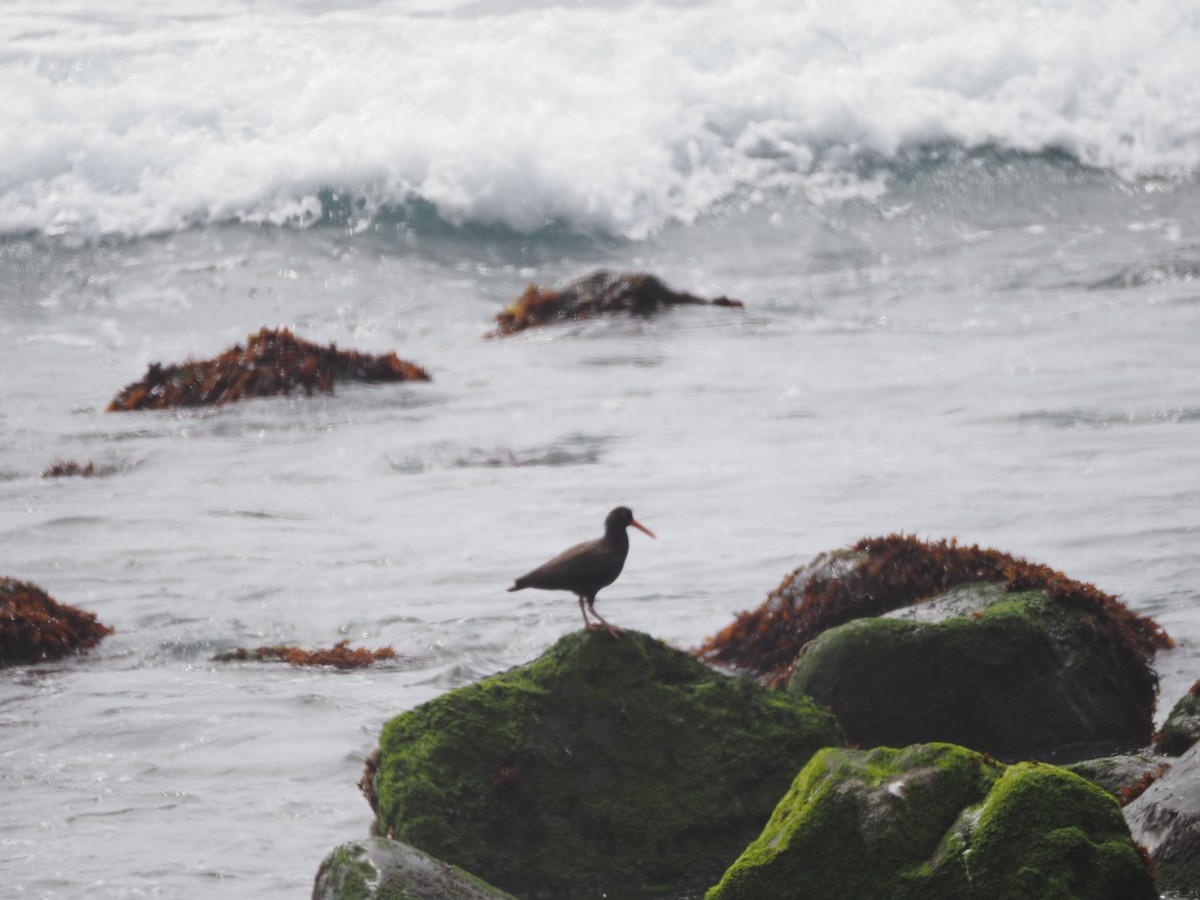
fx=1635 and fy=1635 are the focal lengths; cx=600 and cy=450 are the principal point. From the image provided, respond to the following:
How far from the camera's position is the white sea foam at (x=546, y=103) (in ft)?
90.0

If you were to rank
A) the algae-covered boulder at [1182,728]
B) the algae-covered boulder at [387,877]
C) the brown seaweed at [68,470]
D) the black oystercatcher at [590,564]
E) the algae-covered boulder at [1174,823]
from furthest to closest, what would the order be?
1. the brown seaweed at [68,470]
2. the algae-covered boulder at [1182,728]
3. the black oystercatcher at [590,564]
4. the algae-covered boulder at [1174,823]
5. the algae-covered boulder at [387,877]

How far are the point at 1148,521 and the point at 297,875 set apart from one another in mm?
6610

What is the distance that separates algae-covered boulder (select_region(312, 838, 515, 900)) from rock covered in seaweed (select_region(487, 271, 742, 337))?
50.2 feet

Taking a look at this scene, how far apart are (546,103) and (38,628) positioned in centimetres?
2257

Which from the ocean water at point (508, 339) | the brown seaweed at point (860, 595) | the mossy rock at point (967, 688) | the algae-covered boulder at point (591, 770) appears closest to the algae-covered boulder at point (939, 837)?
the algae-covered boulder at point (591, 770)

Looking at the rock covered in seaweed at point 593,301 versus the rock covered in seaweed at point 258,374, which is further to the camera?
the rock covered in seaweed at point 593,301

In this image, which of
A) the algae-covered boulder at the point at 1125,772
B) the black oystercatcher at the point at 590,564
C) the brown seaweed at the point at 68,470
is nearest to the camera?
the algae-covered boulder at the point at 1125,772

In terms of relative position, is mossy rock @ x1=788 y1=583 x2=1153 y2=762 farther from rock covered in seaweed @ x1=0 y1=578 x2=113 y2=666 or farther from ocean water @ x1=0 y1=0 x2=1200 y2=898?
rock covered in seaweed @ x1=0 y1=578 x2=113 y2=666

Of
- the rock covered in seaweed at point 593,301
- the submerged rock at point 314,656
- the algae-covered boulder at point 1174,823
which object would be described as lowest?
the submerged rock at point 314,656

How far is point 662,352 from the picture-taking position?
17922 mm

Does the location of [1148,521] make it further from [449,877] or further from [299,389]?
[299,389]

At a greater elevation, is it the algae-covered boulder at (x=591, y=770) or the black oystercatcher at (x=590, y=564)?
the black oystercatcher at (x=590, y=564)

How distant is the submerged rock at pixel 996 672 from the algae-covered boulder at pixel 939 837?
75.2 inches

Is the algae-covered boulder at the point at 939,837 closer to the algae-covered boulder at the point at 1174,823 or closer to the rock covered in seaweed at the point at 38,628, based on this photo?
the algae-covered boulder at the point at 1174,823
